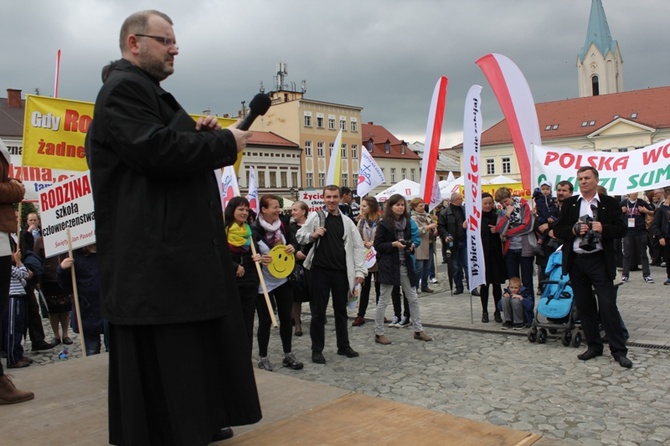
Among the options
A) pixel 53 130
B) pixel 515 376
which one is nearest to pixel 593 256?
pixel 515 376

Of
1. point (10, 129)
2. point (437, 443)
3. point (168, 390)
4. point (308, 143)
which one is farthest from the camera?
point (308, 143)

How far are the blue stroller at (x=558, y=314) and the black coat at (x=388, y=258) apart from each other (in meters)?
1.76

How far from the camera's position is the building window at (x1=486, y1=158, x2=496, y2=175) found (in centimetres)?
7469

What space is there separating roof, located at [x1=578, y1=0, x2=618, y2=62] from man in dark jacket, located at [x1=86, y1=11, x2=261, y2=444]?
115896 millimetres

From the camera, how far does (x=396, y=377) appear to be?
6434 millimetres

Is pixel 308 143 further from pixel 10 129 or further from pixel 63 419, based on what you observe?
pixel 63 419

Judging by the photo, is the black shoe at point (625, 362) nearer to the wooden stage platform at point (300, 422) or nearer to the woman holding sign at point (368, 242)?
the wooden stage platform at point (300, 422)

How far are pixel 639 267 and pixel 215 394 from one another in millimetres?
16676

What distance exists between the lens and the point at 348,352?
24.8ft

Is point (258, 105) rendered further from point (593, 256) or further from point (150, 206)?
point (593, 256)

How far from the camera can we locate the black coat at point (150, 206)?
227 centimetres

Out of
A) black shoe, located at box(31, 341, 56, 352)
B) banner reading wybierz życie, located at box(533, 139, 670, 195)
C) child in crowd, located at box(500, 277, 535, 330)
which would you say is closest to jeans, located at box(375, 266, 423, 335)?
child in crowd, located at box(500, 277, 535, 330)

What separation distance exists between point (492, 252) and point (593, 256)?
2.97 meters

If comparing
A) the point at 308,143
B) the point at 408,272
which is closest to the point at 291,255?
the point at 408,272
